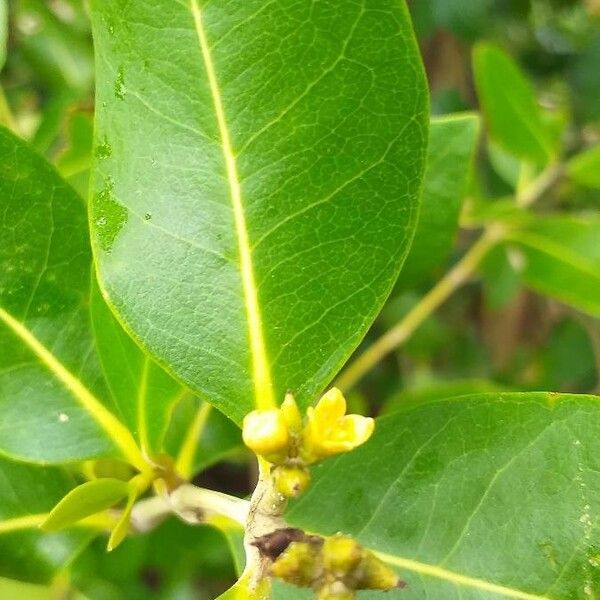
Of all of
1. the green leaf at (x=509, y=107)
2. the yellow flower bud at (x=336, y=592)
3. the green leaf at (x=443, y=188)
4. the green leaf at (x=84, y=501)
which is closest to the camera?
the yellow flower bud at (x=336, y=592)

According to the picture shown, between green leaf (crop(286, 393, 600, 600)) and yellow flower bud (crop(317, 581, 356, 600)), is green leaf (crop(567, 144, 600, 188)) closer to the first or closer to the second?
green leaf (crop(286, 393, 600, 600))

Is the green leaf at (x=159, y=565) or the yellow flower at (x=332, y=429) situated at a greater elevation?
the yellow flower at (x=332, y=429)

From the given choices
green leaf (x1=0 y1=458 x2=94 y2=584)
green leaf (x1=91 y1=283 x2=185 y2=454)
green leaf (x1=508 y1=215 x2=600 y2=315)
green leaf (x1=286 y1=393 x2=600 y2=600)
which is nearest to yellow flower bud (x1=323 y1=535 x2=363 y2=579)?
green leaf (x1=286 y1=393 x2=600 y2=600)

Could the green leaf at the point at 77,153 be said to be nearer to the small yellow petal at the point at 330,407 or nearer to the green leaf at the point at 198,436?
the green leaf at the point at 198,436

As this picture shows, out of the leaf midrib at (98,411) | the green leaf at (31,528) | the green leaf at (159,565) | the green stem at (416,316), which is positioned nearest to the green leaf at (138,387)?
the leaf midrib at (98,411)

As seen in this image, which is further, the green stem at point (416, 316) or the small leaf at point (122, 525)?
the green stem at point (416, 316)

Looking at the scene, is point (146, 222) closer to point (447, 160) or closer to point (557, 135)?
point (447, 160)

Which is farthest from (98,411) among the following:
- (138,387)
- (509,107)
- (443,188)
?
(509,107)

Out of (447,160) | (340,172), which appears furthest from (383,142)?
(447,160)
